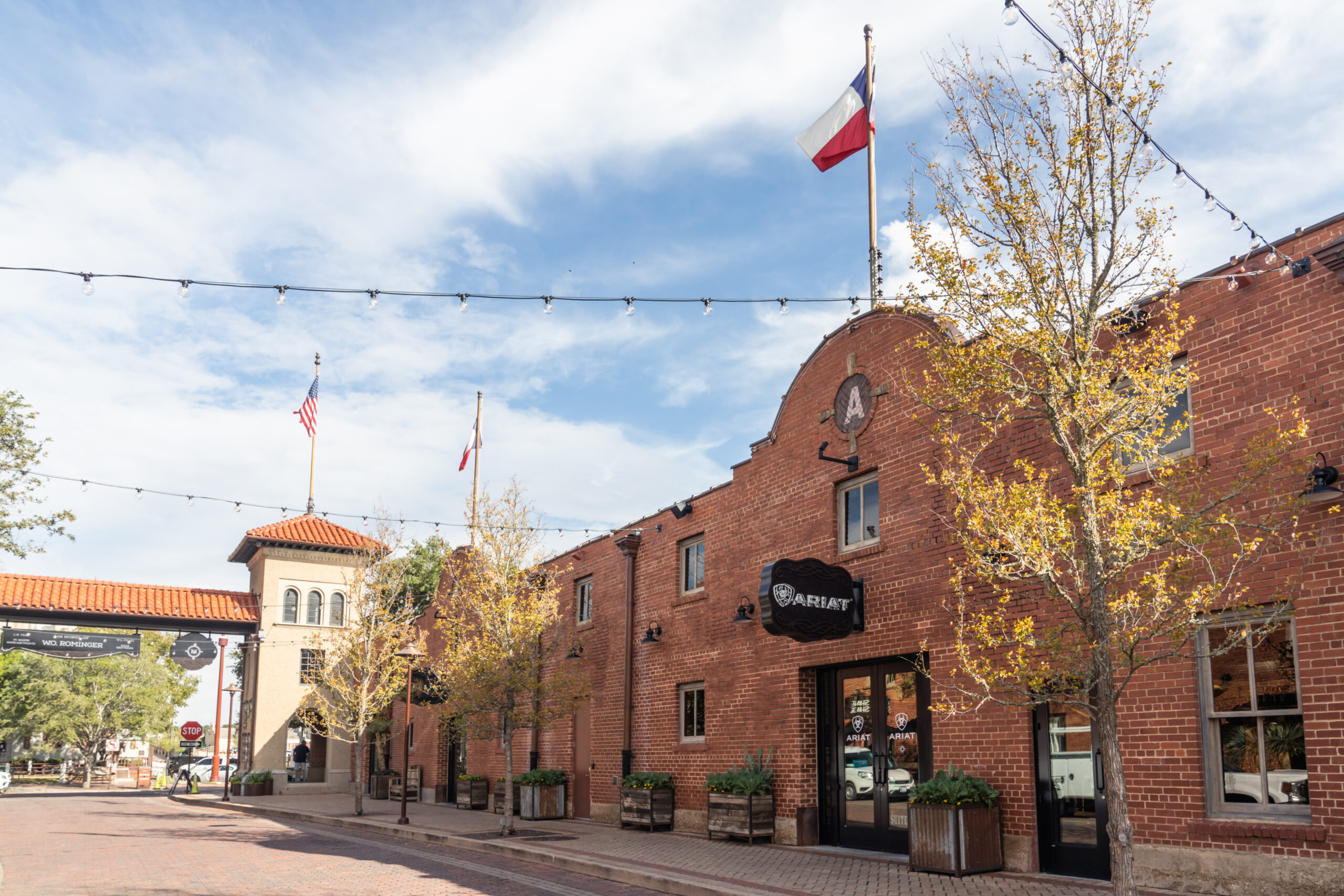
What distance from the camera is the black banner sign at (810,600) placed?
1295cm

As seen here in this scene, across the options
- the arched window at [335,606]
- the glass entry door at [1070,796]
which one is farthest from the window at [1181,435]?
the arched window at [335,606]

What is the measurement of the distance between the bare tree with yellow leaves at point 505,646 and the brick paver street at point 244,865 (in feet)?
9.83

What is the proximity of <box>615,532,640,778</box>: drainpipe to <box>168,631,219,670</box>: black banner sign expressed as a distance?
2178 cm

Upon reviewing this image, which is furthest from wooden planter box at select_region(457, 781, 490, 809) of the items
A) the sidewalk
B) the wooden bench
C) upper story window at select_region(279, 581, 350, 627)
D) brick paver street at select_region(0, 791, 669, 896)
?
upper story window at select_region(279, 581, 350, 627)

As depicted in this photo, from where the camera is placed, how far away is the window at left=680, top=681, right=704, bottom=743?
1808 cm

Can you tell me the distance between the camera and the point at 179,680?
213ft

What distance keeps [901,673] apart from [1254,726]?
499 centimetres

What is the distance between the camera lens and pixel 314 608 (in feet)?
125

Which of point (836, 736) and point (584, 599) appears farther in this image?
point (584, 599)

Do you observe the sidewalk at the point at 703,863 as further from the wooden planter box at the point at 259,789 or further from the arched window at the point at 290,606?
the arched window at the point at 290,606

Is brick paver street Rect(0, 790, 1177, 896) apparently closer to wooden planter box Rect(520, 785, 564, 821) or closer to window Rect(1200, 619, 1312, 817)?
wooden planter box Rect(520, 785, 564, 821)

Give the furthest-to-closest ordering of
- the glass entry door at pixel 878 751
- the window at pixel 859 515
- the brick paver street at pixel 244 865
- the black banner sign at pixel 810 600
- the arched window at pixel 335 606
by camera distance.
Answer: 1. the arched window at pixel 335 606
2. the window at pixel 859 515
3. the glass entry door at pixel 878 751
4. the black banner sign at pixel 810 600
5. the brick paver street at pixel 244 865

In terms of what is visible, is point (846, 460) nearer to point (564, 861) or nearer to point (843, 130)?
point (843, 130)

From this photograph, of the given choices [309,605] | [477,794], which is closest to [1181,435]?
[477,794]
